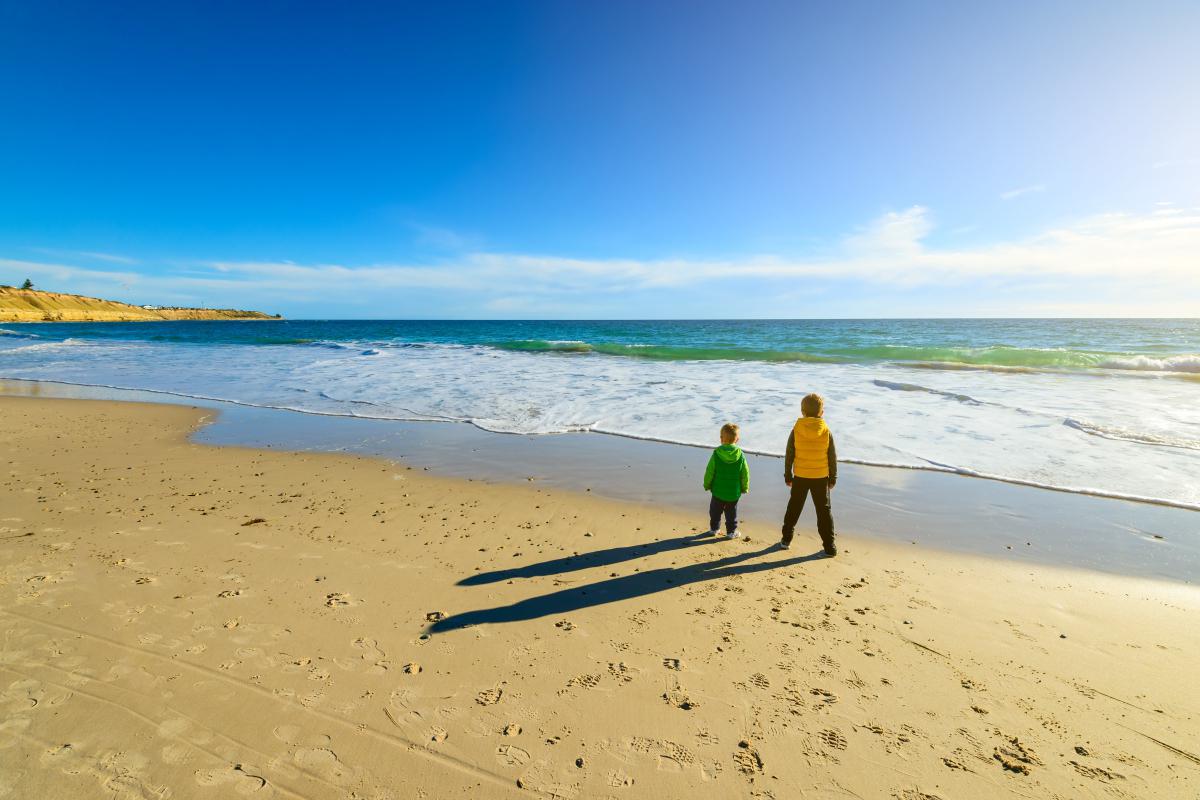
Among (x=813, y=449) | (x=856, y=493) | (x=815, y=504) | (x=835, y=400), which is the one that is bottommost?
(x=856, y=493)

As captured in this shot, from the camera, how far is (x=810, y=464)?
5.49 meters

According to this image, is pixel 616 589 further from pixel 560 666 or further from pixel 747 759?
pixel 747 759

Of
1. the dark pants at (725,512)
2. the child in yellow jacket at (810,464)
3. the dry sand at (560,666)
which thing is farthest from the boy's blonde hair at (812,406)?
the dry sand at (560,666)

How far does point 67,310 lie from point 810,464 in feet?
402

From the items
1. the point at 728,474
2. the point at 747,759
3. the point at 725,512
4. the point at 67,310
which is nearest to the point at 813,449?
the point at 728,474

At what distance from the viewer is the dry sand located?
8.51ft

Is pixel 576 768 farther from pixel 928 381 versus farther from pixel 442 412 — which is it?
pixel 928 381

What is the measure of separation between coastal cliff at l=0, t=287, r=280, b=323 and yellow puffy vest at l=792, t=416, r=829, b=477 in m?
108

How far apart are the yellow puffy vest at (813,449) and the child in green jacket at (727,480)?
0.60 meters

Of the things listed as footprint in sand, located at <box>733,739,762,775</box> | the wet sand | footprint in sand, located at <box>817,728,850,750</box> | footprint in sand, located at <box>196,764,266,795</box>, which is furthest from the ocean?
footprint in sand, located at <box>196,764,266,795</box>

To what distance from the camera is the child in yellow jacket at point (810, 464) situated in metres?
5.41

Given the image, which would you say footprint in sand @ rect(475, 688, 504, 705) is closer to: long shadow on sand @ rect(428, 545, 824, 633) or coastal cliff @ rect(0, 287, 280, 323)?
long shadow on sand @ rect(428, 545, 824, 633)

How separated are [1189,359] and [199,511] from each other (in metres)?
36.1

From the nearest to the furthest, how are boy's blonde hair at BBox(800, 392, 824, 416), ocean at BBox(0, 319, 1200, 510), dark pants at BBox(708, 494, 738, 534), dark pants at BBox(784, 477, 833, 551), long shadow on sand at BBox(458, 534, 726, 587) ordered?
long shadow on sand at BBox(458, 534, 726, 587) → dark pants at BBox(784, 477, 833, 551) → boy's blonde hair at BBox(800, 392, 824, 416) → dark pants at BBox(708, 494, 738, 534) → ocean at BBox(0, 319, 1200, 510)
